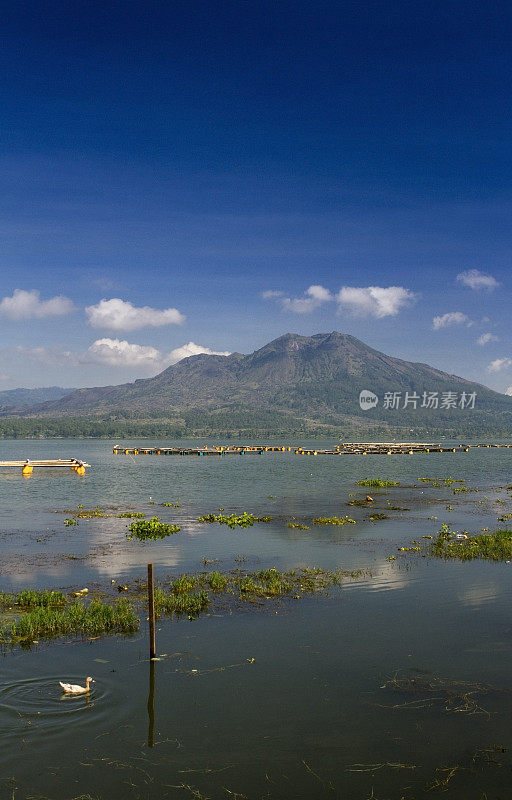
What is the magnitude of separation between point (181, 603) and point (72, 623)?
4854mm

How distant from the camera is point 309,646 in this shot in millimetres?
21688

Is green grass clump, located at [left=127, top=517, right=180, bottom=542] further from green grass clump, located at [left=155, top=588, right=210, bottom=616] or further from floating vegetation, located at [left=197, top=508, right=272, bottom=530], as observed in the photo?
green grass clump, located at [left=155, top=588, right=210, bottom=616]

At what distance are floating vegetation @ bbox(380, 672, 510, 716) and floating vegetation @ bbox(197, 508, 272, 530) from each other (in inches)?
1134

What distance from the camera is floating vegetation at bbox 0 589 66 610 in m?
25.7

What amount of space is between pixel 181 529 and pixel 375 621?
2480cm

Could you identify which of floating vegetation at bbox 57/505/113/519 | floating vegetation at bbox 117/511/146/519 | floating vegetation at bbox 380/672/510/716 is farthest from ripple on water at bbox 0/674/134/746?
floating vegetation at bbox 57/505/113/519

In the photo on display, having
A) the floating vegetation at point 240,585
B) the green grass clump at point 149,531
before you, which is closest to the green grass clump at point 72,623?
the floating vegetation at point 240,585

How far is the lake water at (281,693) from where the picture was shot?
14094mm

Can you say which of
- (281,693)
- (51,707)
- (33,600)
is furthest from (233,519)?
(51,707)

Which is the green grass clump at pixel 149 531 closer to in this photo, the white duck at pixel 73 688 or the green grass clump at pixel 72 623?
the green grass clump at pixel 72 623

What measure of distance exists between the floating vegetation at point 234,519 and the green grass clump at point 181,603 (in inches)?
787

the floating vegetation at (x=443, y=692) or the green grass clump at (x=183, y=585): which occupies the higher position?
the floating vegetation at (x=443, y=692)

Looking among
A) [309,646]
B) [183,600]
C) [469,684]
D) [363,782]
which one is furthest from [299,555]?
[363,782]

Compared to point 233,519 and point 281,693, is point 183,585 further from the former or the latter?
point 233,519
